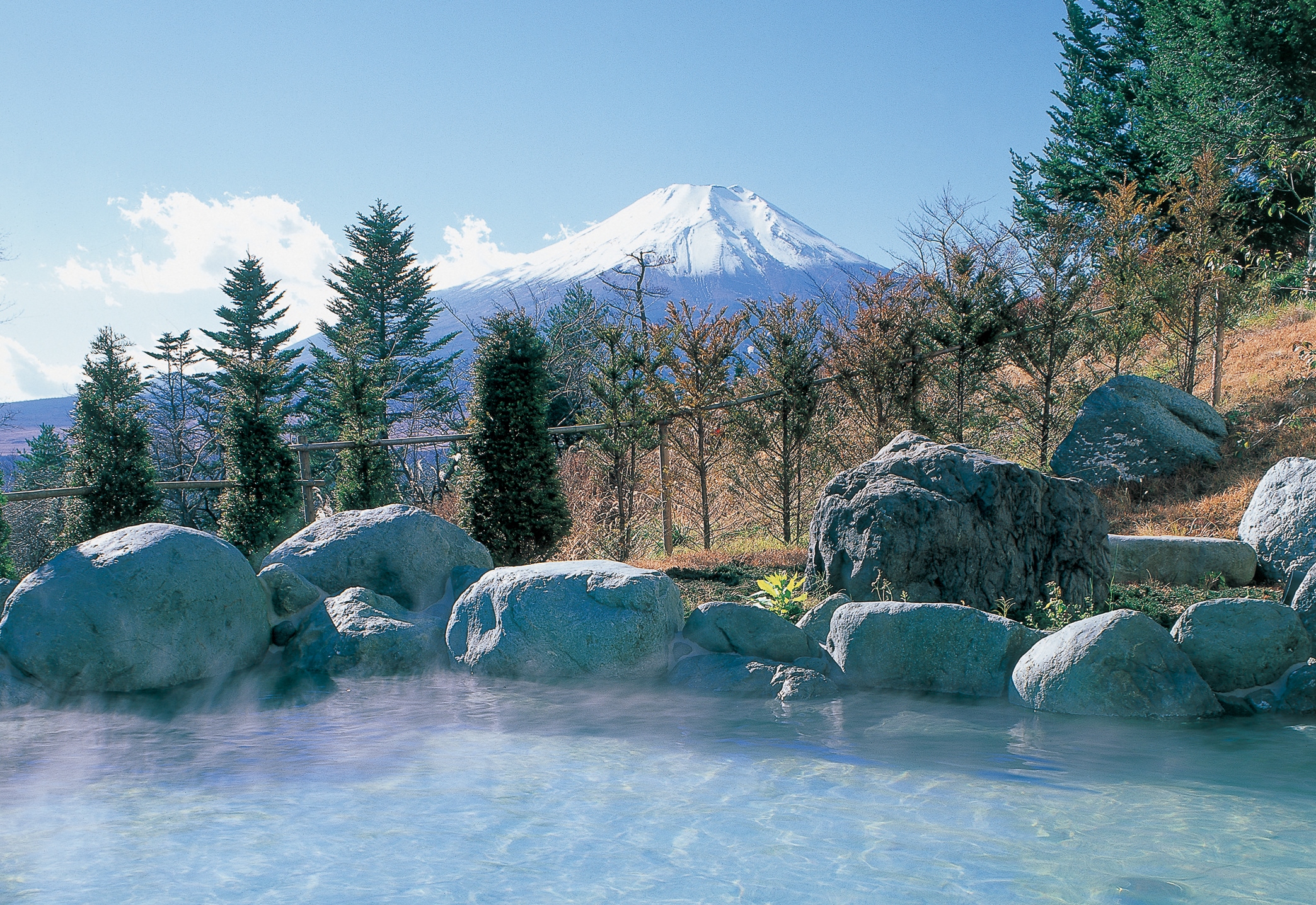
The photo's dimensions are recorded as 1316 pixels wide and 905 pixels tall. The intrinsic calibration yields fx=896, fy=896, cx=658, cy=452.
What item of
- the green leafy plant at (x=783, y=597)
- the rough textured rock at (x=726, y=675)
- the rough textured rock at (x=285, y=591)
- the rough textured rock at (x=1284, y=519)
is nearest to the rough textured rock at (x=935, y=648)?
the rough textured rock at (x=726, y=675)

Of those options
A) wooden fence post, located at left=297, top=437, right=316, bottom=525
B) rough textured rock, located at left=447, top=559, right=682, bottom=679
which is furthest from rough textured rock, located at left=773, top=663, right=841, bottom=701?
wooden fence post, located at left=297, top=437, right=316, bottom=525

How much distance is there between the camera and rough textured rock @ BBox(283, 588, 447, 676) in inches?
268

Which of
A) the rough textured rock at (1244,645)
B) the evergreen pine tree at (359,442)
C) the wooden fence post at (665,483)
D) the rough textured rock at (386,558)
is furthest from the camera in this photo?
the wooden fence post at (665,483)

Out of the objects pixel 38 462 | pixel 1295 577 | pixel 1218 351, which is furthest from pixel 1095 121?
pixel 38 462

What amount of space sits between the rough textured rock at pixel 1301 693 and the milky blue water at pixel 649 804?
0.85ft

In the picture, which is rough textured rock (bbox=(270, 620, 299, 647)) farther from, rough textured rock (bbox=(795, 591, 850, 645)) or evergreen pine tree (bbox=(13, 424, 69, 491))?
evergreen pine tree (bbox=(13, 424, 69, 491))

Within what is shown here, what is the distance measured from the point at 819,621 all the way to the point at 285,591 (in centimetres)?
438

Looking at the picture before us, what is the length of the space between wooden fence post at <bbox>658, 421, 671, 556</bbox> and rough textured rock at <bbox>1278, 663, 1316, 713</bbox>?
20.5 feet

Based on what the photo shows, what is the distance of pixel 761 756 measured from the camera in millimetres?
5250

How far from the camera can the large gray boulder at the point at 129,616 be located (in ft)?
20.9

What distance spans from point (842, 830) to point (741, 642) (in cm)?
222

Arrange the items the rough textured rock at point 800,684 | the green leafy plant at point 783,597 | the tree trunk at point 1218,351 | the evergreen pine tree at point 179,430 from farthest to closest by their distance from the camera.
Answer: the evergreen pine tree at point 179,430
the tree trunk at point 1218,351
the green leafy plant at point 783,597
the rough textured rock at point 800,684

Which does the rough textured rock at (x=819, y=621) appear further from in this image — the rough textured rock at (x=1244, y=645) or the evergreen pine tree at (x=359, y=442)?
the evergreen pine tree at (x=359, y=442)

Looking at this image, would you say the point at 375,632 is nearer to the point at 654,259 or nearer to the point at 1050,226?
the point at 1050,226
